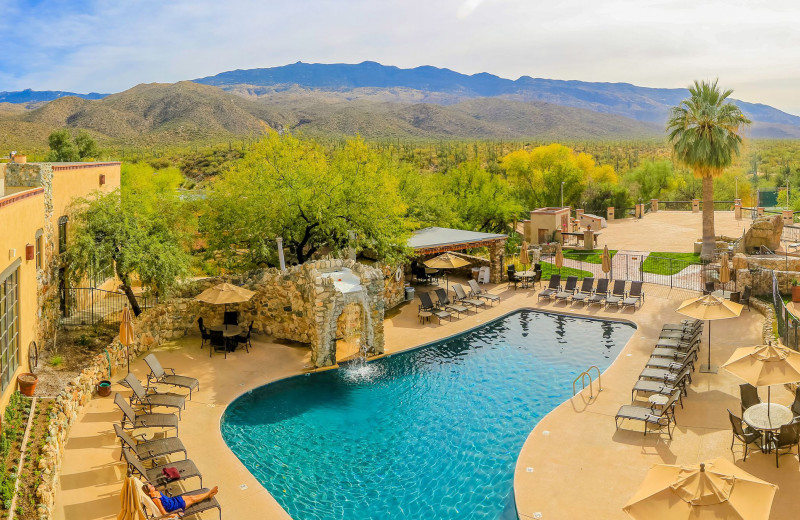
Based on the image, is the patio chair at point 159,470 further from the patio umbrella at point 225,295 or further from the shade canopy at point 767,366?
the shade canopy at point 767,366

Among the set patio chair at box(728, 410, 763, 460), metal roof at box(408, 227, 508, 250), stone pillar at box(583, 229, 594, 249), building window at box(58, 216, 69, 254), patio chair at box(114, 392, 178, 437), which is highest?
building window at box(58, 216, 69, 254)

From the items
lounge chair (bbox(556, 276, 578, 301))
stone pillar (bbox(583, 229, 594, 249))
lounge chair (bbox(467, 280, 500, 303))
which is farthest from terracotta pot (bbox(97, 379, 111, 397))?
stone pillar (bbox(583, 229, 594, 249))

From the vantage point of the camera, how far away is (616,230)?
4394 cm

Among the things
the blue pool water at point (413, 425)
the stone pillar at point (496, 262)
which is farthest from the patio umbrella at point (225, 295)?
the stone pillar at point (496, 262)

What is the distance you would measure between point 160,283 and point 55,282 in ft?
10.3

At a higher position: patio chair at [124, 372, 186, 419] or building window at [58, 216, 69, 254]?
building window at [58, 216, 69, 254]

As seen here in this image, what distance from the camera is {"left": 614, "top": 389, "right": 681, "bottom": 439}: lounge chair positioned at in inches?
523

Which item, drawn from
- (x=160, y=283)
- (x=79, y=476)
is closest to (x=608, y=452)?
(x=79, y=476)

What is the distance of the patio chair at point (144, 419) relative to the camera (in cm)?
1360

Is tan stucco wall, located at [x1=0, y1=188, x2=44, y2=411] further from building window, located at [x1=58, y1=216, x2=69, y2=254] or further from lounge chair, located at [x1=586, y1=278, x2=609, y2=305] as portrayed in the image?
lounge chair, located at [x1=586, y1=278, x2=609, y2=305]

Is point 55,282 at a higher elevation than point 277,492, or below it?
higher

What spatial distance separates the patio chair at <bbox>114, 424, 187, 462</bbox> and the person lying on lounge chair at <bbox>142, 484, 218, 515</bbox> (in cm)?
154

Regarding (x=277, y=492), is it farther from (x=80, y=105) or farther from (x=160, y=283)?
(x=80, y=105)

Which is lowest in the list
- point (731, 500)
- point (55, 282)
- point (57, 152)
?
point (731, 500)
